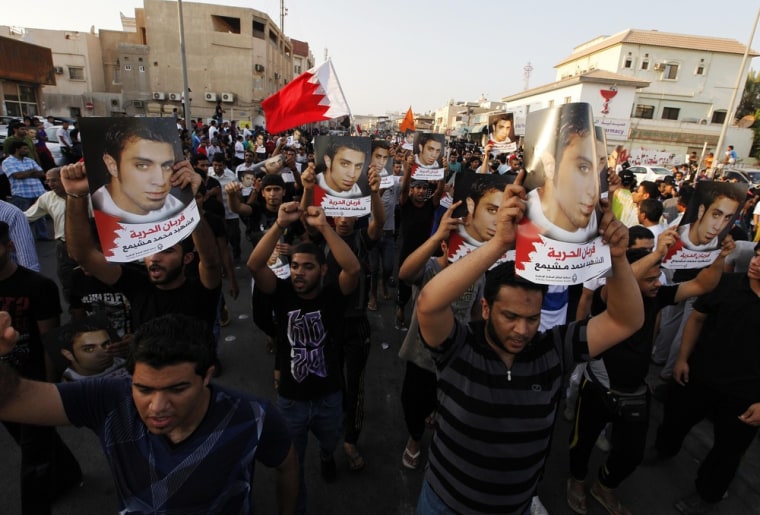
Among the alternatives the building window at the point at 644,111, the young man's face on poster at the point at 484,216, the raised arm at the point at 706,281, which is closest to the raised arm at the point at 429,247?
the young man's face on poster at the point at 484,216

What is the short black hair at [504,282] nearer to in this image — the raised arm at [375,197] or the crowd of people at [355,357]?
the crowd of people at [355,357]

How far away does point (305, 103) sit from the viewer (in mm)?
5180

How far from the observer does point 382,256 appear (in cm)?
628

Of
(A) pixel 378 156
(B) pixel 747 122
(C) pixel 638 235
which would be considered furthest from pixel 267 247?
(B) pixel 747 122

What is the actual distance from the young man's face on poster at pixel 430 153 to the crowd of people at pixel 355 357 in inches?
56.4

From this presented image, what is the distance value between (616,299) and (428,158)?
4.39 m

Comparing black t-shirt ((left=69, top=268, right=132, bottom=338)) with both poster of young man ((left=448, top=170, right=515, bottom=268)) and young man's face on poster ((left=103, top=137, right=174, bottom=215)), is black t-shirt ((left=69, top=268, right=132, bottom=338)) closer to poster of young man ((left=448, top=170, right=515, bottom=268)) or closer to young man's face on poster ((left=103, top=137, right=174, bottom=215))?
young man's face on poster ((left=103, top=137, right=174, bottom=215))

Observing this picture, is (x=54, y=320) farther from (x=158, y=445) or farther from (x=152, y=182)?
(x=158, y=445)

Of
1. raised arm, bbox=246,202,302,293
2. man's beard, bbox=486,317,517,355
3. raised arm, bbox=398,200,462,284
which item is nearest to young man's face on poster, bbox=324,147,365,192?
raised arm, bbox=246,202,302,293

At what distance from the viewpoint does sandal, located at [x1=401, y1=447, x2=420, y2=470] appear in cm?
332

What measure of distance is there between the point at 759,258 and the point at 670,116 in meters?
45.8

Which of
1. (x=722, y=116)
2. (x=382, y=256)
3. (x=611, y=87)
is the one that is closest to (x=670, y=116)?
(x=722, y=116)

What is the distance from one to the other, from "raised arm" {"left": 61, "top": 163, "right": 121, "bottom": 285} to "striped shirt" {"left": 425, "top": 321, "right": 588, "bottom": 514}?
1962 mm

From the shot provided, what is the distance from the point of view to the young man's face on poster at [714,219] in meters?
3.01
